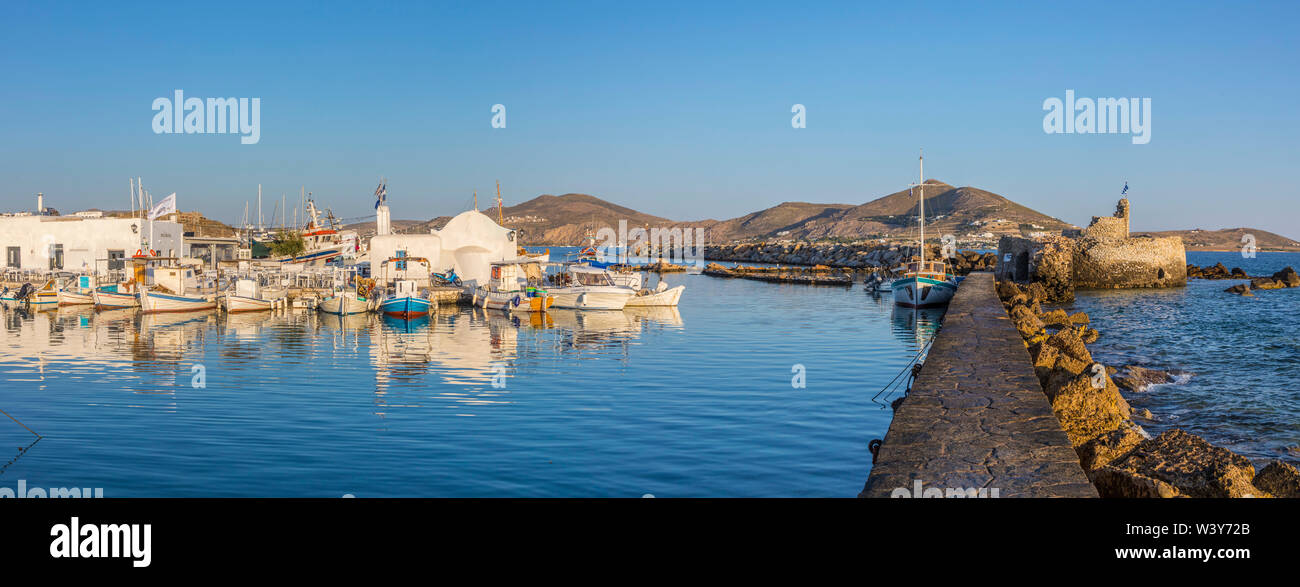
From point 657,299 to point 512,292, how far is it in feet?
22.7

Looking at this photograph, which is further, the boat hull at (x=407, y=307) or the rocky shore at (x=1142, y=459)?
the boat hull at (x=407, y=307)

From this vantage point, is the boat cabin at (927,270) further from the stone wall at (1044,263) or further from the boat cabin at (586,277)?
the boat cabin at (586,277)

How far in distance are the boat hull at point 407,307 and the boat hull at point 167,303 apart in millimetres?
9668

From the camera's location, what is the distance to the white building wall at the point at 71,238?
182 feet

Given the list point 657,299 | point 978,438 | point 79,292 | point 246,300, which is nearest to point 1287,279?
point 657,299

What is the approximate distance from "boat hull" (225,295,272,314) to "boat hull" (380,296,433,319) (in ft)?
21.6

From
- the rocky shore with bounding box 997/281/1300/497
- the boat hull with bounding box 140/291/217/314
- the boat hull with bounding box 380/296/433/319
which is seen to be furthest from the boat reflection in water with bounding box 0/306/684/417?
the rocky shore with bounding box 997/281/1300/497

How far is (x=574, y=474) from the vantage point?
38.4 ft

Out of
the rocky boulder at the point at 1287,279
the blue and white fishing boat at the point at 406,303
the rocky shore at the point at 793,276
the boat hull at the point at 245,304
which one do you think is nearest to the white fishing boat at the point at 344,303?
the blue and white fishing boat at the point at 406,303

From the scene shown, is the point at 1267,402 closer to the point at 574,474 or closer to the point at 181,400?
the point at 574,474

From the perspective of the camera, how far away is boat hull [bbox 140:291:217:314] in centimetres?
3994

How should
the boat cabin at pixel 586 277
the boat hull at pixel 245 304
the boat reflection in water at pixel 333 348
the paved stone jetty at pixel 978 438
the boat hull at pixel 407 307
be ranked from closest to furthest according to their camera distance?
the paved stone jetty at pixel 978 438 → the boat reflection in water at pixel 333 348 → the boat hull at pixel 407 307 → the boat hull at pixel 245 304 → the boat cabin at pixel 586 277
